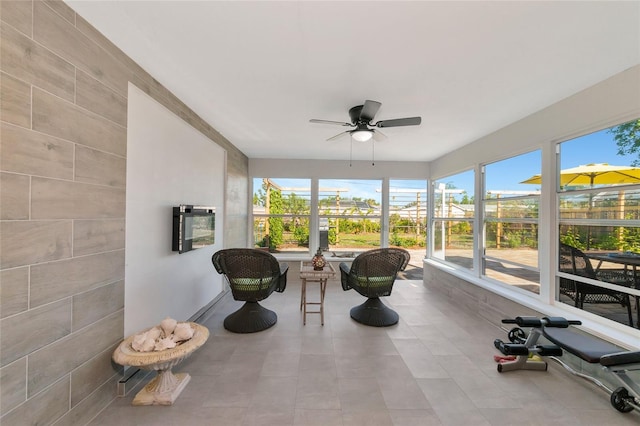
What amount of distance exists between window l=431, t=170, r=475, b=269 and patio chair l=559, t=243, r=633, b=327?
153cm

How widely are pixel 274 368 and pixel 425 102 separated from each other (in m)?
3.10

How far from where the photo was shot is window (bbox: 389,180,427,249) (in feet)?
19.4

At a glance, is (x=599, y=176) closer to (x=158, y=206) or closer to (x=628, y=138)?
(x=628, y=138)

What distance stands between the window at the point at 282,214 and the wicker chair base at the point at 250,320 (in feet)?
8.53

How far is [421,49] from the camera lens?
188 centimetres

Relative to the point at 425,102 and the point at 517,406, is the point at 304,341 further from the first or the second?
the point at 425,102

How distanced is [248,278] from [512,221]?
361 centimetres

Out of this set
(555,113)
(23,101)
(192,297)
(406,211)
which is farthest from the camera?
(406,211)

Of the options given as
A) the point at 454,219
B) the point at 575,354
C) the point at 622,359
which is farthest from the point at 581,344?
the point at 454,219

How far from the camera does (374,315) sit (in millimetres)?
3348

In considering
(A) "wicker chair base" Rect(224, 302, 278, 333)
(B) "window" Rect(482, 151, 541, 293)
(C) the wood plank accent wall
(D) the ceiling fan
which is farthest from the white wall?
(B) "window" Rect(482, 151, 541, 293)

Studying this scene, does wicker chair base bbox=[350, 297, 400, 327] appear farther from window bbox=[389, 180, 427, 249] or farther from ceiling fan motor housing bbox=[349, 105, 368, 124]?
window bbox=[389, 180, 427, 249]

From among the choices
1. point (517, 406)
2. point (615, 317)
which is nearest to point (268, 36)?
point (517, 406)

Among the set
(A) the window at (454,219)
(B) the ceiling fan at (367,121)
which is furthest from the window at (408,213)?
(B) the ceiling fan at (367,121)
